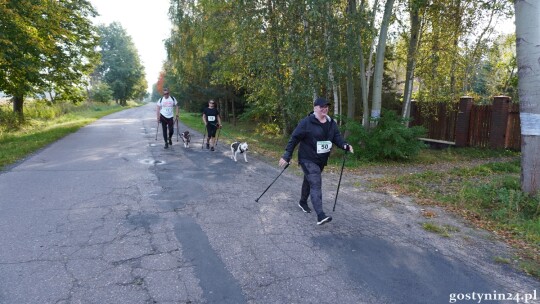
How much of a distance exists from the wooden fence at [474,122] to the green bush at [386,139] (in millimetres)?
2563

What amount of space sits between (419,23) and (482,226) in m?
9.59

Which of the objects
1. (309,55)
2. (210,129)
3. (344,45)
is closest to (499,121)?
(344,45)

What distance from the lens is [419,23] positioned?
12.7 metres

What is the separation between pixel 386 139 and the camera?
10.7m

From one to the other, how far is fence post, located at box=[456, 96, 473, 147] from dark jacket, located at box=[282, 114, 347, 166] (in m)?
10.8

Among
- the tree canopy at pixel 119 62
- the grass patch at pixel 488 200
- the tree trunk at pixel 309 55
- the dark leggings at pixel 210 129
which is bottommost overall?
the grass patch at pixel 488 200

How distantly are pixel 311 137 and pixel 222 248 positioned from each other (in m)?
2.14

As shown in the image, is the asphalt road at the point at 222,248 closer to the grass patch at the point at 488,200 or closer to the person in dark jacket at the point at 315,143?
the grass patch at the point at 488,200

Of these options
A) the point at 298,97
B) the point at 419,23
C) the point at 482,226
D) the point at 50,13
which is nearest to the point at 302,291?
the point at 482,226

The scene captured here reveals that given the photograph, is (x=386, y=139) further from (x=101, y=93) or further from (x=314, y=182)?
(x=101, y=93)

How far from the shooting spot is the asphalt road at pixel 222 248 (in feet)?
11.1

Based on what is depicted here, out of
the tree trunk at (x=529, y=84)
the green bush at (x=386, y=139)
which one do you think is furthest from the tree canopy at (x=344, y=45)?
the tree trunk at (x=529, y=84)

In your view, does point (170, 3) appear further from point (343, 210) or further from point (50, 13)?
point (343, 210)

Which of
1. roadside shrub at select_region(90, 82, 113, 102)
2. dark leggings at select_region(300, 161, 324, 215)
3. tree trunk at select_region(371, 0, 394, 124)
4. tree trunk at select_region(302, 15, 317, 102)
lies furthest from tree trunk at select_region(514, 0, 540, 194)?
roadside shrub at select_region(90, 82, 113, 102)
